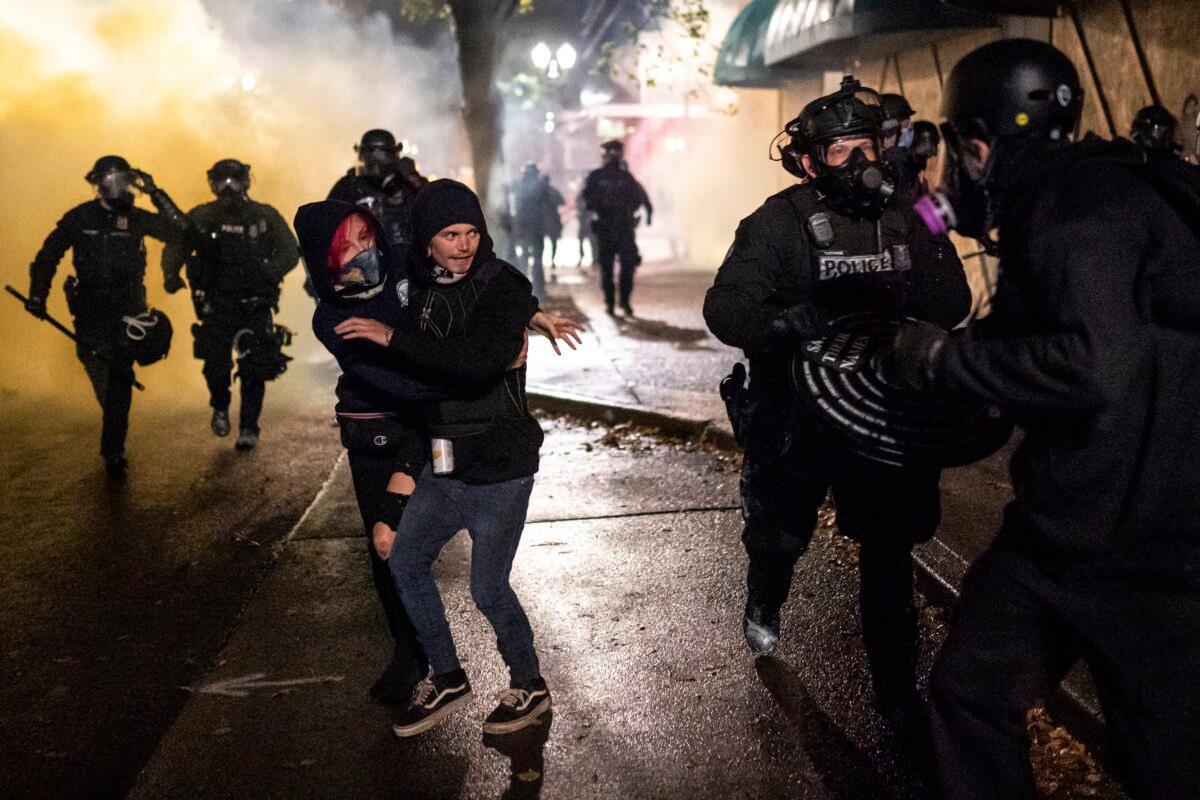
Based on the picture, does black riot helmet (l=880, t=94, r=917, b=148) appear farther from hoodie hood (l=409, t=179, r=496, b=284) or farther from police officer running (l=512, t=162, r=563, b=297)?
police officer running (l=512, t=162, r=563, b=297)

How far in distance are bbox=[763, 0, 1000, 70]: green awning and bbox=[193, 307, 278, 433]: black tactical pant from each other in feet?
24.6

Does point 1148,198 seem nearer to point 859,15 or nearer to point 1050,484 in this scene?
point 1050,484

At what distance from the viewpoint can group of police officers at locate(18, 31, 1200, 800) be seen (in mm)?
2127

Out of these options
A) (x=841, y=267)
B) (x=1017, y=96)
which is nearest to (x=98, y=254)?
(x=841, y=267)

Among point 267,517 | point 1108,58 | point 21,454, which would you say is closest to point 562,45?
point 1108,58

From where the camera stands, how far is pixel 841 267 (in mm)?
3545

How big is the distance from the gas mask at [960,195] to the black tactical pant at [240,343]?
6290mm

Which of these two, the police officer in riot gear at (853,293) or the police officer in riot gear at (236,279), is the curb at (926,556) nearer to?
the police officer in riot gear at (853,293)

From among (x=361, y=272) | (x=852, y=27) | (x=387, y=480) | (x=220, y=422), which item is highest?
(x=852, y=27)

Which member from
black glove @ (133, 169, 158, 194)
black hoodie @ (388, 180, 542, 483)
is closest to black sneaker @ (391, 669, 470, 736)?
black hoodie @ (388, 180, 542, 483)

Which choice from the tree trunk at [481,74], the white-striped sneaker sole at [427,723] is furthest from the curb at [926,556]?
the tree trunk at [481,74]

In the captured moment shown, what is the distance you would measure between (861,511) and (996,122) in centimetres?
141

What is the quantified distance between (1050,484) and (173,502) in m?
5.64

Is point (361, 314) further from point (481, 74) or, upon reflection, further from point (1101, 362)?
point (481, 74)
